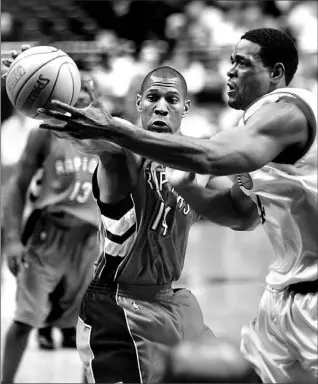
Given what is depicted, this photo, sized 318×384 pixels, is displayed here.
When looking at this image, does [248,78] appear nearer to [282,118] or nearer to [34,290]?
[282,118]

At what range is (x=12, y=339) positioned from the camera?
5.45 m

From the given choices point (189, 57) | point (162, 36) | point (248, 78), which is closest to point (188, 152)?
point (248, 78)

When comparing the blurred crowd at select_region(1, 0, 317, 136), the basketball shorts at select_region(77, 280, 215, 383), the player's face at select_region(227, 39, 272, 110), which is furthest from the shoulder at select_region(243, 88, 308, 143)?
the blurred crowd at select_region(1, 0, 317, 136)

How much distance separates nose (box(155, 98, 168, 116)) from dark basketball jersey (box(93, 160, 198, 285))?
0.76ft

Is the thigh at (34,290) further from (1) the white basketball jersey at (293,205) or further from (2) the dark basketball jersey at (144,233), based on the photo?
(1) the white basketball jersey at (293,205)

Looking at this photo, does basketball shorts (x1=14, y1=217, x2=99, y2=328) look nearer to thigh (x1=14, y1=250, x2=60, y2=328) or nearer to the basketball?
thigh (x1=14, y1=250, x2=60, y2=328)

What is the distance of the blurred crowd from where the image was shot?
9.51 metres

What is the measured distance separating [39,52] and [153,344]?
127 centimetres

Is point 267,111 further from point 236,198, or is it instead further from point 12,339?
point 12,339

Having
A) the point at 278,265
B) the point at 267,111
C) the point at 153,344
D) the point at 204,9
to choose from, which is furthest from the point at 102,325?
the point at 204,9

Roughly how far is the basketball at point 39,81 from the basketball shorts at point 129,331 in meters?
0.83

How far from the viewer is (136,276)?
3621 mm

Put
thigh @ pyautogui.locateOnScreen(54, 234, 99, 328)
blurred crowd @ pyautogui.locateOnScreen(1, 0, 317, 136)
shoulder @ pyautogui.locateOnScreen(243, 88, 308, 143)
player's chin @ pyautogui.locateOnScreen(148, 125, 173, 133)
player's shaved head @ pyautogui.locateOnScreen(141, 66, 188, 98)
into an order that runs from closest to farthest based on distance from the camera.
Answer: shoulder @ pyautogui.locateOnScreen(243, 88, 308, 143)
player's chin @ pyautogui.locateOnScreen(148, 125, 173, 133)
player's shaved head @ pyautogui.locateOnScreen(141, 66, 188, 98)
thigh @ pyautogui.locateOnScreen(54, 234, 99, 328)
blurred crowd @ pyautogui.locateOnScreen(1, 0, 317, 136)

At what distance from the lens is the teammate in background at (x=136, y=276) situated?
355cm
